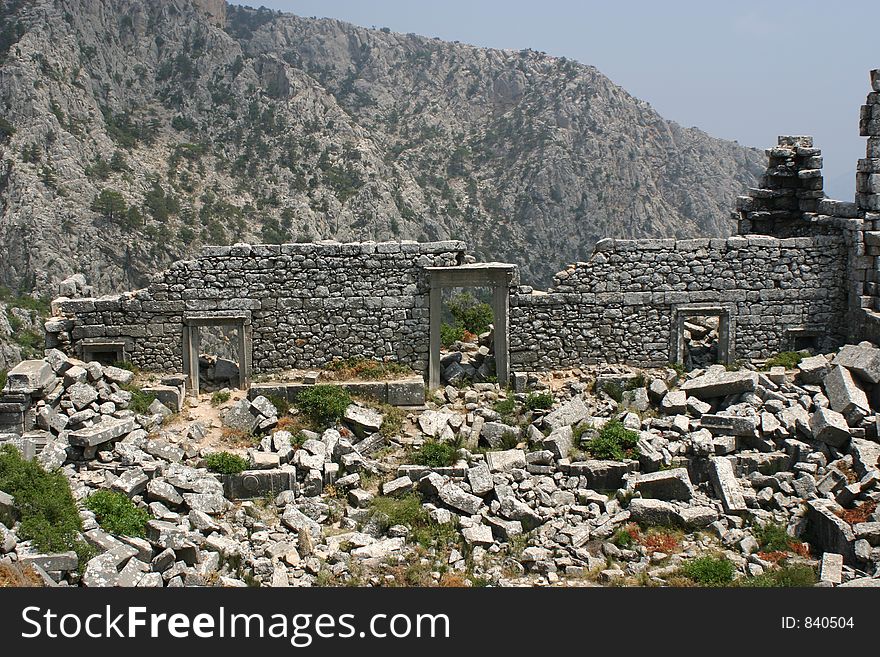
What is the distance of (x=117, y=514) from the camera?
11.6 metres

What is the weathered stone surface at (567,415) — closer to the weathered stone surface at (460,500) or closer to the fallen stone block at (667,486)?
the fallen stone block at (667,486)

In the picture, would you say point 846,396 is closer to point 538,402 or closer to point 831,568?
point 831,568

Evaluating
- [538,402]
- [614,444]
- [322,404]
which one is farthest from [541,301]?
[322,404]

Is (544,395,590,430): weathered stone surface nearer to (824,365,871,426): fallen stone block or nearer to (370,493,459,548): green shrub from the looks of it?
(370,493,459,548): green shrub

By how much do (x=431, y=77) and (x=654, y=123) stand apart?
21086mm

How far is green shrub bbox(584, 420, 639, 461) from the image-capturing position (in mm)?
14255

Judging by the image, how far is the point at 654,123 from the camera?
268 feet

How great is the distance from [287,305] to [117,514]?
6.05 meters

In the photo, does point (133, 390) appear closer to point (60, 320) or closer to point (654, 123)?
point (60, 320)

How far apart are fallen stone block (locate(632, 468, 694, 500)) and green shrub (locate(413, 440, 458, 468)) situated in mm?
2978

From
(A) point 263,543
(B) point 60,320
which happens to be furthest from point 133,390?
(A) point 263,543

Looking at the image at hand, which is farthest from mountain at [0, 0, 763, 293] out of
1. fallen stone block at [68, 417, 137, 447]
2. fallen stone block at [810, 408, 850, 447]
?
fallen stone block at [810, 408, 850, 447]

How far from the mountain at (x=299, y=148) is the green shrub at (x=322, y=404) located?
34.2 metres

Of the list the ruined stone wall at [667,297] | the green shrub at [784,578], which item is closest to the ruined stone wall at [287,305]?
the ruined stone wall at [667,297]
